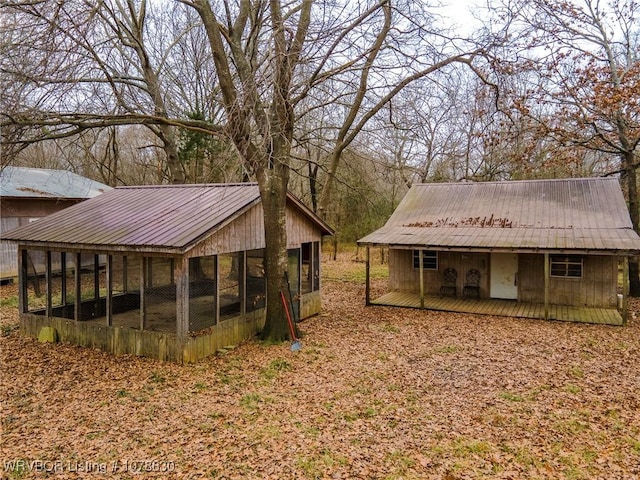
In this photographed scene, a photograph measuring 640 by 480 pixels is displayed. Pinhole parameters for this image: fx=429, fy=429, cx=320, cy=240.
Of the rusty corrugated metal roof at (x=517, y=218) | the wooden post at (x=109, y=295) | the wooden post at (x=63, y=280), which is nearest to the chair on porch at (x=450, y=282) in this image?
the rusty corrugated metal roof at (x=517, y=218)

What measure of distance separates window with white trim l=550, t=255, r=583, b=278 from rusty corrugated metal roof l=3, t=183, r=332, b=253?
741 centimetres

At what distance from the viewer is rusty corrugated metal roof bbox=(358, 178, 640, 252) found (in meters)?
12.1

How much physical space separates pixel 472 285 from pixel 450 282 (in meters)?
0.72

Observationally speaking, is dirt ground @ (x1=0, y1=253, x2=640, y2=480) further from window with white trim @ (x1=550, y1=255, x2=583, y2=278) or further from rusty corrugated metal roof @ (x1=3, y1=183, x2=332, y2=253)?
window with white trim @ (x1=550, y1=255, x2=583, y2=278)

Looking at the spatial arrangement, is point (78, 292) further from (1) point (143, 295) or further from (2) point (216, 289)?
(2) point (216, 289)

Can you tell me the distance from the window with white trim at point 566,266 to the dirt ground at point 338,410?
9.77 feet

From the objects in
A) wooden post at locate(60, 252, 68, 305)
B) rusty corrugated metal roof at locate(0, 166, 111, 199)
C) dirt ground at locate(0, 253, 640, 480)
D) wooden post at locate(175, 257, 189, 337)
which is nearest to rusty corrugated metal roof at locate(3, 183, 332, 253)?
wooden post at locate(175, 257, 189, 337)

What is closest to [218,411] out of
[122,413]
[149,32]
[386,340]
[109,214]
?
[122,413]

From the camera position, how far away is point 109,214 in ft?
34.5

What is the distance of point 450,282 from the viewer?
48.7ft

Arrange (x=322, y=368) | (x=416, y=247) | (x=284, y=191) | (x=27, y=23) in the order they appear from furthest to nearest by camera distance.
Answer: (x=416, y=247), (x=284, y=191), (x=322, y=368), (x=27, y=23)

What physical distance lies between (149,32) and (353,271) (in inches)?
580

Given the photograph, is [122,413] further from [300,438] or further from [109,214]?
[109,214]

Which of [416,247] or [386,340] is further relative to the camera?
[416,247]
